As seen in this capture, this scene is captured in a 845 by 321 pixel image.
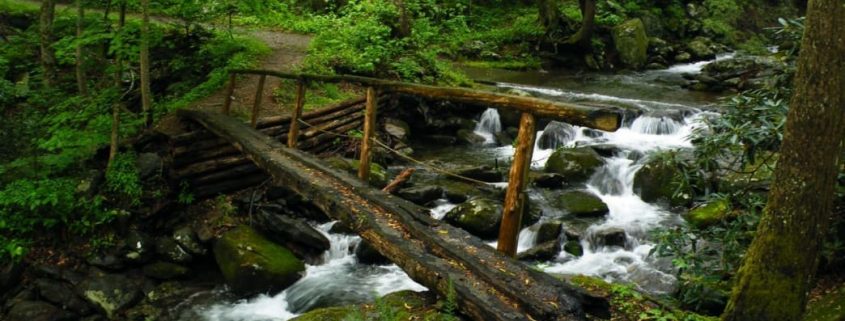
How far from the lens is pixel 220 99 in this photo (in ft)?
40.1

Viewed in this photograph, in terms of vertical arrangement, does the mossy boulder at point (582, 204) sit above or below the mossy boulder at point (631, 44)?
below

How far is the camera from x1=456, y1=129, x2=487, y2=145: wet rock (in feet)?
47.3

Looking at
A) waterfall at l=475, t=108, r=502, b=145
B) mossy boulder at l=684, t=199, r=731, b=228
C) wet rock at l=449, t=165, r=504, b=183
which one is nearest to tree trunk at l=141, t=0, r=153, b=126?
wet rock at l=449, t=165, r=504, b=183

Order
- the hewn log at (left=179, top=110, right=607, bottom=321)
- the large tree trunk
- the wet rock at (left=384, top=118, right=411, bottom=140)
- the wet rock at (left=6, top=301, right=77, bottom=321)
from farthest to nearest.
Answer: the wet rock at (left=384, top=118, right=411, bottom=140)
the wet rock at (left=6, top=301, right=77, bottom=321)
the hewn log at (left=179, top=110, right=607, bottom=321)
the large tree trunk

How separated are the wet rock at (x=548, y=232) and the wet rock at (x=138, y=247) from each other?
5818mm

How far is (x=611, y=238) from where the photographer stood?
29.0ft

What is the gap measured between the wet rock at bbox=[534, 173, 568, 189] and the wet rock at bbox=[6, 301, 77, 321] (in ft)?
26.0

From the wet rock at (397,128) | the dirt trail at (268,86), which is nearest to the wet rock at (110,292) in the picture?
the dirt trail at (268,86)

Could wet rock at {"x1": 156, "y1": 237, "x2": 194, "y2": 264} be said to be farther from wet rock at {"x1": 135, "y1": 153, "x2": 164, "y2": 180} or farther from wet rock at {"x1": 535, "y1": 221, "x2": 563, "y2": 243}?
wet rock at {"x1": 535, "y1": 221, "x2": 563, "y2": 243}

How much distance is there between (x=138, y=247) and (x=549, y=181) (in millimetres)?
7229

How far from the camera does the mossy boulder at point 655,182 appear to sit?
1042 cm

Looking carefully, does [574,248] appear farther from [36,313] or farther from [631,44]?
[631,44]

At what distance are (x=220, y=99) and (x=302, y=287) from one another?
588 centimetres

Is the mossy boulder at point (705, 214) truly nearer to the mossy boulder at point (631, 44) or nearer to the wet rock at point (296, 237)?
the wet rock at point (296, 237)
